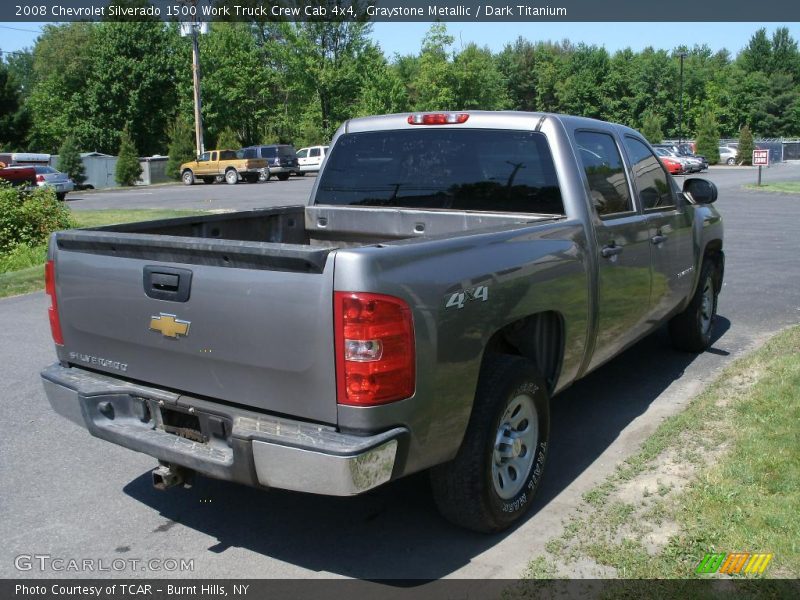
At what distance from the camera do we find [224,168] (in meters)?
42.1

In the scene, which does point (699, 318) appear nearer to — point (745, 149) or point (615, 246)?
point (615, 246)

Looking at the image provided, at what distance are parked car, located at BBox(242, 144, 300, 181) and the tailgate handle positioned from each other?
3926 centimetres

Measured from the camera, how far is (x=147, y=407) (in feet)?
12.1

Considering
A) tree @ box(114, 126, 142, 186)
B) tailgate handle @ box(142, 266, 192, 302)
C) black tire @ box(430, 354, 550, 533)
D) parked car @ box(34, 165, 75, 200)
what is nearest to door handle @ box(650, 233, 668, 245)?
black tire @ box(430, 354, 550, 533)

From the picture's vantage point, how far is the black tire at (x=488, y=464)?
3621 mm

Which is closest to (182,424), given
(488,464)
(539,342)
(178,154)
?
(488,464)

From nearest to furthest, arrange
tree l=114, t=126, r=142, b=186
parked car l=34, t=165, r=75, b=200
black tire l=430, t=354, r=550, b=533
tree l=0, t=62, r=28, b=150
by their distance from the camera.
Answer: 1. black tire l=430, t=354, r=550, b=533
2. parked car l=34, t=165, r=75, b=200
3. tree l=114, t=126, r=142, b=186
4. tree l=0, t=62, r=28, b=150

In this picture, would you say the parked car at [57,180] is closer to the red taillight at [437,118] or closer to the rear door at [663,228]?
the red taillight at [437,118]

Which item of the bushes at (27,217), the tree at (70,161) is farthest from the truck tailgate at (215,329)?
the tree at (70,161)

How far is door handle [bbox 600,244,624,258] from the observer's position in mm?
4691

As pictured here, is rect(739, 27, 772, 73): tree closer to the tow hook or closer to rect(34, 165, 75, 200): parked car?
rect(34, 165, 75, 200): parked car

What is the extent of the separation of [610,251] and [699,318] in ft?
8.60

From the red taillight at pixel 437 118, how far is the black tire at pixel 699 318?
9.55 feet

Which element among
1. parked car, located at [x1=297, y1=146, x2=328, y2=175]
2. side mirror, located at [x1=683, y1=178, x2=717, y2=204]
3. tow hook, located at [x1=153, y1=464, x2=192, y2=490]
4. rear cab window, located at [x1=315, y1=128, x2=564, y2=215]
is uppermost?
parked car, located at [x1=297, y1=146, x2=328, y2=175]
